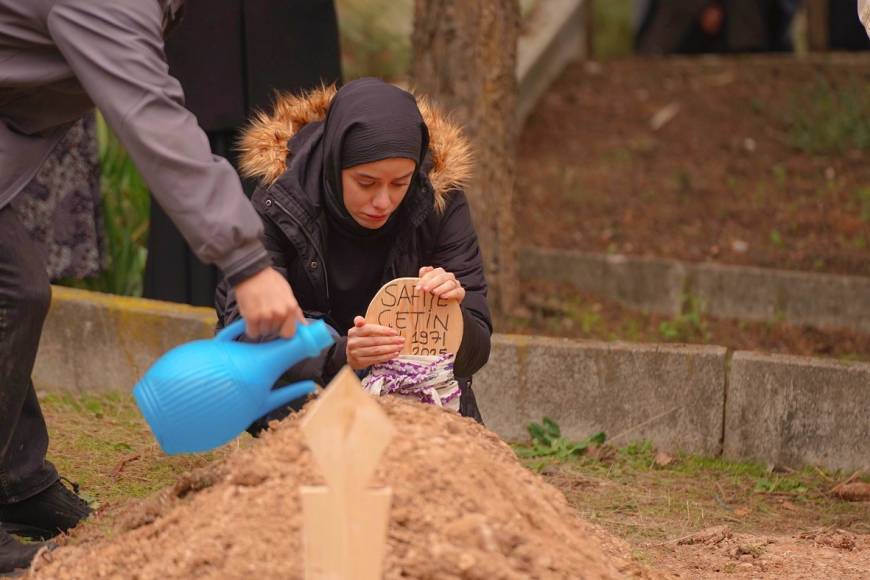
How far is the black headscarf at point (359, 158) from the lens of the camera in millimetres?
3525

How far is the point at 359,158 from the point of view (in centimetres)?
352

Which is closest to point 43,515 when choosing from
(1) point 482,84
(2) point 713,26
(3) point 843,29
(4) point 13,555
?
(4) point 13,555

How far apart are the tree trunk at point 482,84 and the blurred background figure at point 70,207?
4.31ft

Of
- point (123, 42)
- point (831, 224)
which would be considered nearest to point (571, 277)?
point (831, 224)

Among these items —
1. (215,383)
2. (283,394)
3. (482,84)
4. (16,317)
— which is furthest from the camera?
(482,84)

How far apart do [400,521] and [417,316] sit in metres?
0.90

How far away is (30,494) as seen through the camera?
11.7 feet

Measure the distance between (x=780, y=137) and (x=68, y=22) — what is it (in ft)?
18.5

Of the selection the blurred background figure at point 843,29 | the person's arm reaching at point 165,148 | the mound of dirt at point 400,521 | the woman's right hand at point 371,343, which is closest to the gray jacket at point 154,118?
the person's arm reaching at point 165,148

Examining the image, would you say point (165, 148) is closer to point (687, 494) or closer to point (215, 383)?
point (215, 383)

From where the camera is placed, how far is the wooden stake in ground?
2.44 metres

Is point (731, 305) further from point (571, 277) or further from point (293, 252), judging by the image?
point (293, 252)

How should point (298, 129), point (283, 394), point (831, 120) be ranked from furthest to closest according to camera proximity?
point (831, 120) → point (298, 129) → point (283, 394)

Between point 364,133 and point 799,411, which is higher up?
point 364,133
